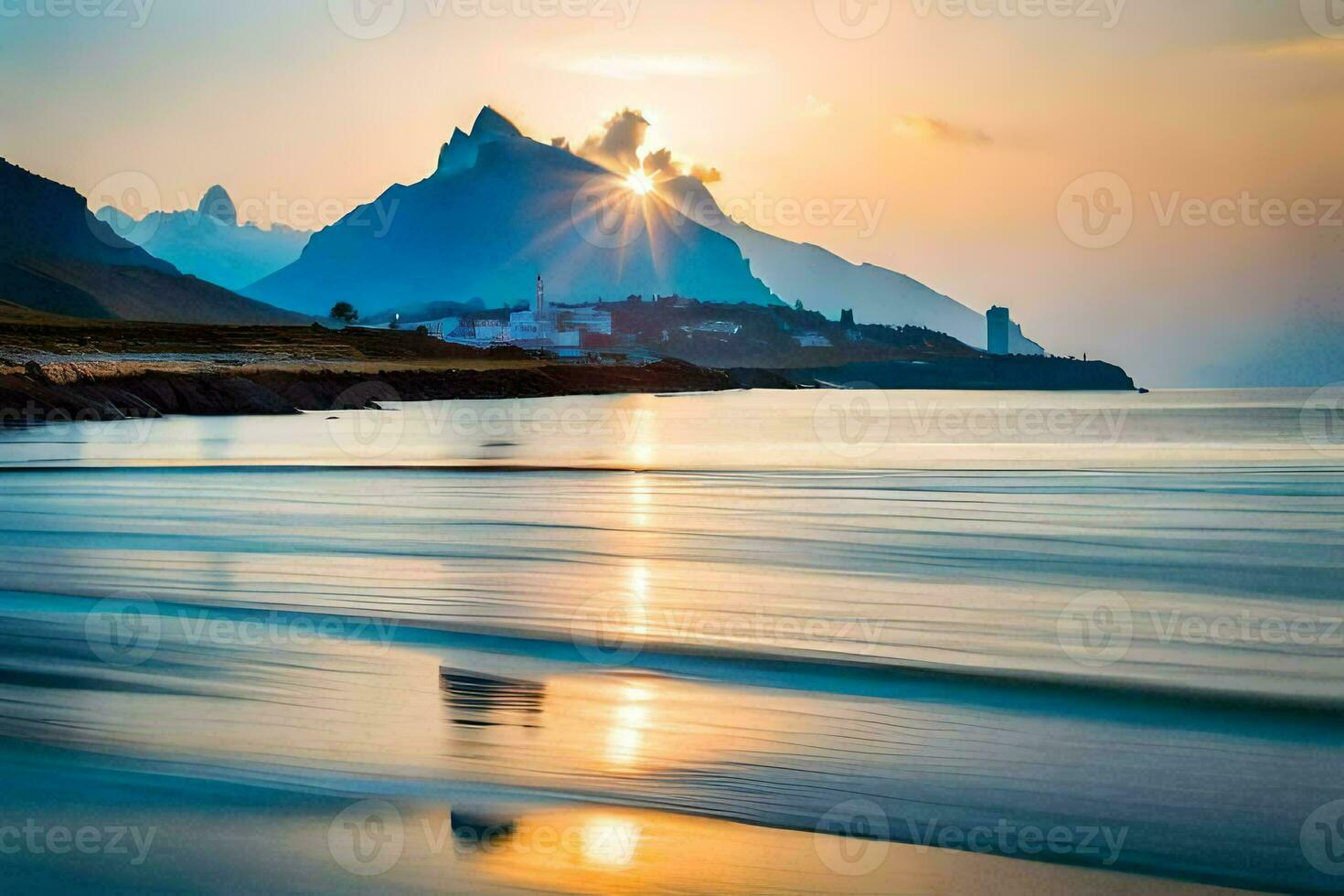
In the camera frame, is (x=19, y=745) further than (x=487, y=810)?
Yes

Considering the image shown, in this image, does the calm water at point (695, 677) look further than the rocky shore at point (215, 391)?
No

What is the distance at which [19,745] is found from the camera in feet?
23.6

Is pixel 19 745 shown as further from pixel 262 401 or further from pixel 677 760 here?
pixel 262 401

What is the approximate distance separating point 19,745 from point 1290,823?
699 cm

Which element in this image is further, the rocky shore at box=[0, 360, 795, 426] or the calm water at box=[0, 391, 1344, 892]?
the rocky shore at box=[0, 360, 795, 426]

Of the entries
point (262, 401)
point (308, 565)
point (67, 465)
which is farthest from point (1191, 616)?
point (262, 401)

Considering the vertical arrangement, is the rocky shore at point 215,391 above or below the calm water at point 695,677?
above

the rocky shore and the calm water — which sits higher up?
the rocky shore

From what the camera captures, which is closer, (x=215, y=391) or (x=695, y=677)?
(x=695, y=677)

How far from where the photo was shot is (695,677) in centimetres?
904

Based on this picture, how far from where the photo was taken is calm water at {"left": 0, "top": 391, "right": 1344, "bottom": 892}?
5922mm

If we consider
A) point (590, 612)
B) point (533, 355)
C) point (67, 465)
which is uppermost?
point (533, 355)

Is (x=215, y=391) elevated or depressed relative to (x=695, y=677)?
elevated

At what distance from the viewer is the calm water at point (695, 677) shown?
Answer: 19.4 feet
